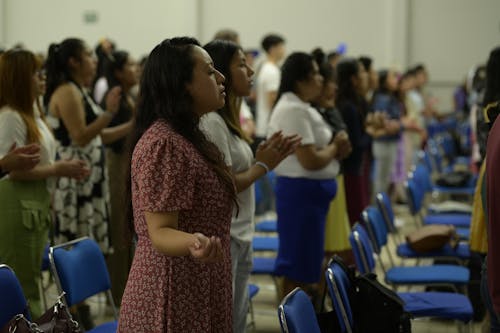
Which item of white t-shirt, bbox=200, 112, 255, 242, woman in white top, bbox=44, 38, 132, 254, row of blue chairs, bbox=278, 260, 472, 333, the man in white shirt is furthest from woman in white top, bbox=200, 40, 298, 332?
the man in white shirt

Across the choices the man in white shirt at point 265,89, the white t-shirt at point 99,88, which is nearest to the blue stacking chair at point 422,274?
the white t-shirt at point 99,88

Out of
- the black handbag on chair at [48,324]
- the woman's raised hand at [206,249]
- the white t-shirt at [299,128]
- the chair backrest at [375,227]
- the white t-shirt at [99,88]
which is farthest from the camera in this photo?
the white t-shirt at [99,88]

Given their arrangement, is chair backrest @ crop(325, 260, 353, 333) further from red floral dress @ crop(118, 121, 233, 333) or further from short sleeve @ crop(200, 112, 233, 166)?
Result: red floral dress @ crop(118, 121, 233, 333)

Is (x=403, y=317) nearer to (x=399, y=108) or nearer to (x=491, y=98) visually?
(x=491, y=98)

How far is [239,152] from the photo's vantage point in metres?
3.49

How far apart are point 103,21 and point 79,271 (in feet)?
38.2

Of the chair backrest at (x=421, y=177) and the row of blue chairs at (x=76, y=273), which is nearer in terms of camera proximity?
the row of blue chairs at (x=76, y=273)

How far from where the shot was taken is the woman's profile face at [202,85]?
2.60 meters

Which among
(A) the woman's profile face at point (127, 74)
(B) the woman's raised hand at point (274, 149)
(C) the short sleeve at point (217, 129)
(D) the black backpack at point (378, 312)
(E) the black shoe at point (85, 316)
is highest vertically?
(A) the woman's profile face at point (127, 74)

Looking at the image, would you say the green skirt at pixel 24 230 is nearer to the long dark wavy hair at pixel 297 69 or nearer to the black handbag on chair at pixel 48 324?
the black handbag on chair at pixel 48 324

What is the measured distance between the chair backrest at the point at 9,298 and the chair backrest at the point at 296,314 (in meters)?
0.96

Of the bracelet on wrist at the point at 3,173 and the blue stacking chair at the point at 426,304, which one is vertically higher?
the bracelet on wrist at the point at 3,173

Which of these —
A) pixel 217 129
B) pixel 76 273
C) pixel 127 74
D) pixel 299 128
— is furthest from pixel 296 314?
pixel 127 74

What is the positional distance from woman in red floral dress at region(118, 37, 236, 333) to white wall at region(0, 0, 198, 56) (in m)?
12.1
